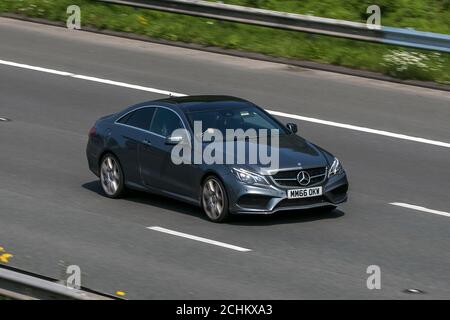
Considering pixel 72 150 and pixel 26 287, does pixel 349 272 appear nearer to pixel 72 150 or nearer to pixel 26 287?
pixel 26 287

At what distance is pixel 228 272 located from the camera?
12.5m

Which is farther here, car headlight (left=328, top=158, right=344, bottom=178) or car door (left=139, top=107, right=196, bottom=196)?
car door (left=139, top=107, right=196, bottom=196)

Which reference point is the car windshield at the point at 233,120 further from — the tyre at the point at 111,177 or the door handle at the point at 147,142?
the tyre at the point at 111,177

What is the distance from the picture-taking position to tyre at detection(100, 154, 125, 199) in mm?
16234

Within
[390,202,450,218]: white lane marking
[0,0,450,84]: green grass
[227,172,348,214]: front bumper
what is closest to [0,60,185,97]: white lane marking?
[0,0,450,84]: green grass

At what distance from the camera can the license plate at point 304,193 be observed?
1445 centimetres

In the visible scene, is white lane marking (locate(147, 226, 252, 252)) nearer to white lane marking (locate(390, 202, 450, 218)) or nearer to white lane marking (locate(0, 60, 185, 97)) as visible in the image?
white lane marking (locate(390, 202, 450, 218))

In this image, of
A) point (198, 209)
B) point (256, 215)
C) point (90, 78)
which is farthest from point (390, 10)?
point (256, 215)

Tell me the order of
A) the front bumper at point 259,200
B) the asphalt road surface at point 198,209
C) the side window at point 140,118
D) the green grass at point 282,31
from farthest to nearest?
the green grass at point 282,31, the side window at point 140,118, the front bumper at point 259,200, the asphalt road surface at point 198,209

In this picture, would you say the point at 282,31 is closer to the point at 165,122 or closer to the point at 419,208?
the point at 165,122

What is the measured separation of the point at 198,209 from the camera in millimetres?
15586

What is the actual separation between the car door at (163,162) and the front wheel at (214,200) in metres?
0.33

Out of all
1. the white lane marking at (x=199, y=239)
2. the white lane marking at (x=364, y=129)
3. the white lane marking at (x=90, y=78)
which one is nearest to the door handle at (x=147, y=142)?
the white lane marking at (x=199, y=239)

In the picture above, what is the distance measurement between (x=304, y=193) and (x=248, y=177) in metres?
0.74
